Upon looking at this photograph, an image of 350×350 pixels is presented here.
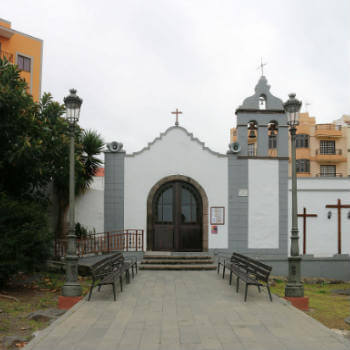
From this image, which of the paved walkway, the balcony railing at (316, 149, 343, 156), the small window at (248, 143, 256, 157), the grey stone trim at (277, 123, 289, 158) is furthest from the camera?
the small window at (248, 143, 256, 157)

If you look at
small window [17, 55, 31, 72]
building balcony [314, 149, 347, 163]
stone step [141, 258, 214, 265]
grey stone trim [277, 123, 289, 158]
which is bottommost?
stone step [141, 258, 214, 265]

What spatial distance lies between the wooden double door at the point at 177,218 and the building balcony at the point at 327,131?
89.3 ft

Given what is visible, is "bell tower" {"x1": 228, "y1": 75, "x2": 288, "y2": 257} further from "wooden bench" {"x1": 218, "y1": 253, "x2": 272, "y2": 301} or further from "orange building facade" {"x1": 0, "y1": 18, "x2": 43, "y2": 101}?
"orange building facade" {"x1": 0, "y1": 18, "x2": 43, "y2": 101}

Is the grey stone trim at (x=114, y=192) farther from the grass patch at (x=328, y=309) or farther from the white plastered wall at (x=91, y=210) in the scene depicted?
the grass patch at (x=328, y=309)

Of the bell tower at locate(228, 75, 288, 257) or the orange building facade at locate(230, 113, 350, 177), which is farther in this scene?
the orange building facade at locate(230, 113, 350, 177)

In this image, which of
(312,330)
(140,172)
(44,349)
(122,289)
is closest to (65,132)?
(140,172)

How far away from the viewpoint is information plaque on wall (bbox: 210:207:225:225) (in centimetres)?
1395

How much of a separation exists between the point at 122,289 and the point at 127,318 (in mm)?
2453

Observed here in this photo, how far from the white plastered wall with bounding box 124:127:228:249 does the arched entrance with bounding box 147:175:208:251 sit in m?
0.22

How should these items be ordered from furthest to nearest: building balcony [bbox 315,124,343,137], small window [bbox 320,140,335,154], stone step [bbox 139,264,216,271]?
small window [bbox 320,140,335,154]
building balcony [bbox 315,124,343,137]
stone step [bbox 139,264,216,271]

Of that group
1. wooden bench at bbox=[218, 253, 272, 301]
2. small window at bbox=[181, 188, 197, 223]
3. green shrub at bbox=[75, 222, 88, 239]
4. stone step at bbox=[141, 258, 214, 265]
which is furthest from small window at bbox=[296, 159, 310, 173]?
wooden bench at bbox=[218, 253, 272, 301]

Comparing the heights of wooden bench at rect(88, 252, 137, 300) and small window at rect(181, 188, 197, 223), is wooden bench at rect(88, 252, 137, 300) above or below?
below

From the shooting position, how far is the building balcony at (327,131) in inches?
1483

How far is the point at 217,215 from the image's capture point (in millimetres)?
13977
